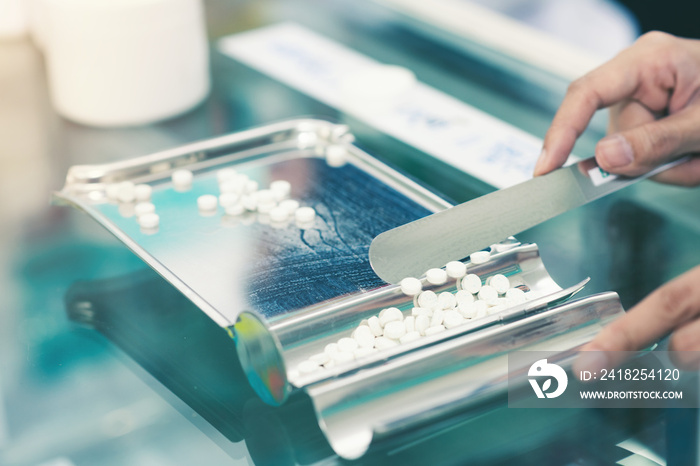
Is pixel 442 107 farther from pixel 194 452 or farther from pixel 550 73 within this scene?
pixel 194 452

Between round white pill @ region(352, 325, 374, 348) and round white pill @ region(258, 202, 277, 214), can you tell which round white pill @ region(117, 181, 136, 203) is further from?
round white pill @ region(352, 325, 374, 348)

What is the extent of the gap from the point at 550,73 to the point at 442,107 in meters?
0.15

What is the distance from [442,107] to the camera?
3.00 ft

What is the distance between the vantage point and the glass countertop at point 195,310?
49 cm

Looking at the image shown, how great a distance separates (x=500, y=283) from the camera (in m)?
0.57

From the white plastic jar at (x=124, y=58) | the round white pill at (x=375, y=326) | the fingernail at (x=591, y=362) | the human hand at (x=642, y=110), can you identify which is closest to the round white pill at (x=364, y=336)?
the round white pill at (x=375, y=326)

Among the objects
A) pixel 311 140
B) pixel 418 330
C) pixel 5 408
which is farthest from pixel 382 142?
pixel 5 408

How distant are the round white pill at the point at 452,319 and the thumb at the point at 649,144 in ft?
0.64

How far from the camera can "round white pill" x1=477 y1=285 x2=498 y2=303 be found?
56 cm

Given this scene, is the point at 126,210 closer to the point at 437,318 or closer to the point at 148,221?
the point at 148,221

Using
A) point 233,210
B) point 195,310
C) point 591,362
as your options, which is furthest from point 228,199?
point 591,362

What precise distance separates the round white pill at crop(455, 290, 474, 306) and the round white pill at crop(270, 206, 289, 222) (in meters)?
0.17

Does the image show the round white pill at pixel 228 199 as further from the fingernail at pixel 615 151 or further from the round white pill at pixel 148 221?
the fingernail at pixel 615 151

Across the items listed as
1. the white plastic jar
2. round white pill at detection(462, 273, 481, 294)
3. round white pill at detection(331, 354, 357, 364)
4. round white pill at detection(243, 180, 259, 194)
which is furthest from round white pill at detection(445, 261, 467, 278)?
the white plastic jar
